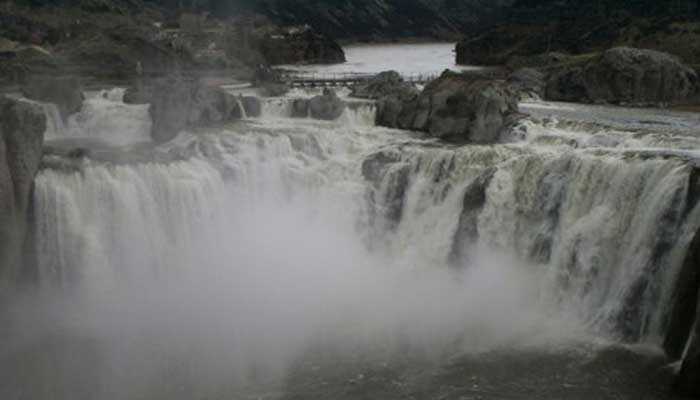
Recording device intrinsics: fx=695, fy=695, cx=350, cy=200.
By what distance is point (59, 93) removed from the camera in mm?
40094

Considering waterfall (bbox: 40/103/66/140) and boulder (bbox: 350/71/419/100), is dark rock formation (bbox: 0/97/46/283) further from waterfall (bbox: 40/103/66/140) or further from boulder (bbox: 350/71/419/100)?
boulder (bbox: 350/71/419/100)

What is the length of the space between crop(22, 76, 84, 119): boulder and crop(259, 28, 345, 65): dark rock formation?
2842 inches

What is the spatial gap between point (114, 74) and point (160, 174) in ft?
127

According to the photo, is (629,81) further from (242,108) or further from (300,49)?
(300,49)

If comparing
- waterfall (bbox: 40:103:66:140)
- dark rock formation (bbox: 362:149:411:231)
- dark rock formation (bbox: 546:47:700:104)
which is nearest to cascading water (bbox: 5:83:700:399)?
dark rock formation (bbox: 362:149:411:231)

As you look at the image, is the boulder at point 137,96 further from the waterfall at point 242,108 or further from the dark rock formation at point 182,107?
the waterfall at point 242,108

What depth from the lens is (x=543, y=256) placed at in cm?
2819

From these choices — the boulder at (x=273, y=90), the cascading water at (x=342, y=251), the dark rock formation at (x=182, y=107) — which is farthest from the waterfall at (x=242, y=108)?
the boulder at (x=273, y=90)

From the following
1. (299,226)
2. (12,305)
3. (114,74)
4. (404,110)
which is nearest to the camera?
(12,305)

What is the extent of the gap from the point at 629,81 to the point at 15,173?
45333mm

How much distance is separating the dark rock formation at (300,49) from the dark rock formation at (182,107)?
2853 inches

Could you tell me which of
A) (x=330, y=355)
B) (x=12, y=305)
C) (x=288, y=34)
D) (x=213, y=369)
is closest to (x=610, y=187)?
(x=330, y=355)

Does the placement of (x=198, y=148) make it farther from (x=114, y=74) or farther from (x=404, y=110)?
(x=114, y=74)

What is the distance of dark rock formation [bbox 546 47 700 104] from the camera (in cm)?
5424
